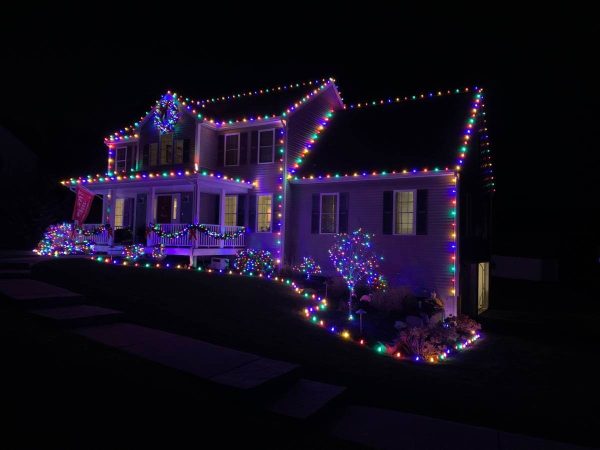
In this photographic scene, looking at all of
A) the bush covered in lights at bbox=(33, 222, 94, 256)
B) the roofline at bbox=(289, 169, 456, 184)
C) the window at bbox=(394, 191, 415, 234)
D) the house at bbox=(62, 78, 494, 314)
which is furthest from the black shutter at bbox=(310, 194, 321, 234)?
the bush covered in lights at bbox=(33, 222, 94, 256)

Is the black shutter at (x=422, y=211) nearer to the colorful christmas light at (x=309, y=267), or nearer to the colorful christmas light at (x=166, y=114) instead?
the colorful christmas light at (x=309, y=267)

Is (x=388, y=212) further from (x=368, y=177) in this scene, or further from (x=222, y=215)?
(x=222, y=215)

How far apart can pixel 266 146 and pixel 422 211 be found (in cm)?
707

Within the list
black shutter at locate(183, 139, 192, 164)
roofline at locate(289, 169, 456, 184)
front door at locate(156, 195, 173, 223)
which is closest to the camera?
roofline at locate(289, 169, 456, 184)

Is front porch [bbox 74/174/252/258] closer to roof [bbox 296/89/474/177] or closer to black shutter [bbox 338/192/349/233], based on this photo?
roof [bbox 296/89/474/177]

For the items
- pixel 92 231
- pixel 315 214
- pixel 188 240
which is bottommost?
pixel 188 240

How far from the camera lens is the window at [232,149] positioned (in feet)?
65.6

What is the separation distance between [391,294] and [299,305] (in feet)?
13.9

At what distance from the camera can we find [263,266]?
17.5 metres

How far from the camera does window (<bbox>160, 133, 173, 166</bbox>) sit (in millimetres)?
20562

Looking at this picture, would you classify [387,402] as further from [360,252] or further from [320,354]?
[360,252]

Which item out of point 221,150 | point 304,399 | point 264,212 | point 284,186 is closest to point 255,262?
point 264,212

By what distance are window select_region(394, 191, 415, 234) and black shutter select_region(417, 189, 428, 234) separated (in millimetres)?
294

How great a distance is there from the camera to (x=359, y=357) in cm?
806
